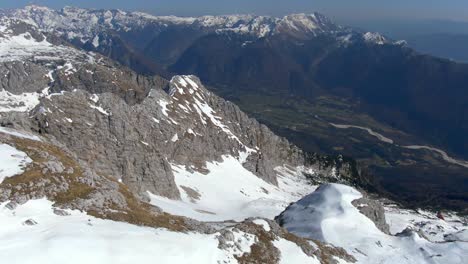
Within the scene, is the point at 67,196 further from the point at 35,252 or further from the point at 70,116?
the point at 70,116

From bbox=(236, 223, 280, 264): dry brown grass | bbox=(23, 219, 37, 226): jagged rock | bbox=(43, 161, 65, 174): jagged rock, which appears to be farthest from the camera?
bbox=(43, 161, 65, 174): jagged rock

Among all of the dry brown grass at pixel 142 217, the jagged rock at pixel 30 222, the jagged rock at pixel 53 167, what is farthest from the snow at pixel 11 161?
the dry brown grass at pixel 142 217

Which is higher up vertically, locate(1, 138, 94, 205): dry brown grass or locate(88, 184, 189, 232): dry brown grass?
locate(1, 138, 94, 205): dry brown grass

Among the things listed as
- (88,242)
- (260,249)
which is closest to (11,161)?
(88,242)

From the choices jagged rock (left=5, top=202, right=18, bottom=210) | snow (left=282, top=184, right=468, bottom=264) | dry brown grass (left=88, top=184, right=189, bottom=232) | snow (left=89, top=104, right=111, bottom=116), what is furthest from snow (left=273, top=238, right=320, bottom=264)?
snow (left=89, top=104, right=111, bottom=116)

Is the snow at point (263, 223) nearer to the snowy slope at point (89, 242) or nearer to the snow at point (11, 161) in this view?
the snowy slope at point (89, 242)

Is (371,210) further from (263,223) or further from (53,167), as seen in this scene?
(53,167)

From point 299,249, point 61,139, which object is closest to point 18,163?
point 299,249

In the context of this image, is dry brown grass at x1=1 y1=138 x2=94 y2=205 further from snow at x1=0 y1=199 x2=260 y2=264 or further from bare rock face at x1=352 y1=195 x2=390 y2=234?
bare rock face at x1=352 y1=195 x2=390 y2=234
